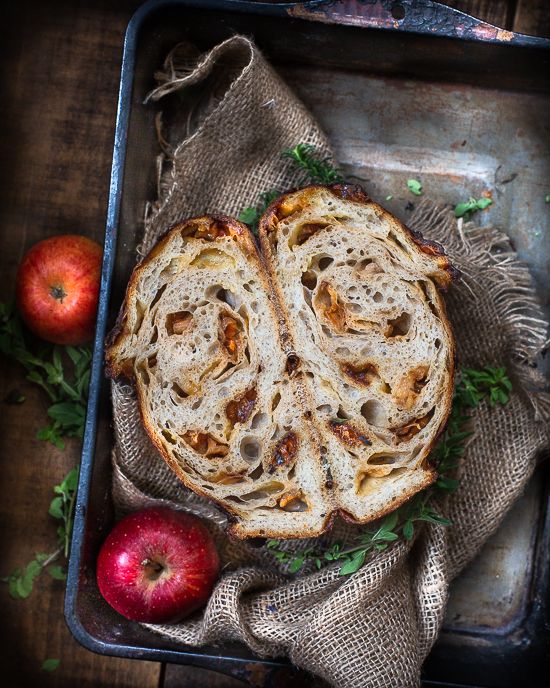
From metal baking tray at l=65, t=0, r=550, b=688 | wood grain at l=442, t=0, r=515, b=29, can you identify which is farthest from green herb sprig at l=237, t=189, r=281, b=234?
wood grain at l=442, t=0, r=515, b=29

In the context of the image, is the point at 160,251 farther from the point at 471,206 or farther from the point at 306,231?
the point at 471,206

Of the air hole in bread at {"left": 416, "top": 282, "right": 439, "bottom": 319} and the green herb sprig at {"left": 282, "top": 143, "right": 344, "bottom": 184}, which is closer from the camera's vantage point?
the air hole in bread at {"left": 416, "top": 282, "right": 439, "bottom": 319}

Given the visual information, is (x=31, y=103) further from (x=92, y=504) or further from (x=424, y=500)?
(x=424, y=500)

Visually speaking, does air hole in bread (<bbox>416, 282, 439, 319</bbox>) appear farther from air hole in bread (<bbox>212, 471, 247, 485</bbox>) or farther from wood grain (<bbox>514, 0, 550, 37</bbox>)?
wood grain (<bbox>514, 0, 550, 37</bbox>)

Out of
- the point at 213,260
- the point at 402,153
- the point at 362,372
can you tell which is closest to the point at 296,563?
the point at 362,372

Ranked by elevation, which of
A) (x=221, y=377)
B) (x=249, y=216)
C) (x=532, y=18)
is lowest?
(x=221, y=377)

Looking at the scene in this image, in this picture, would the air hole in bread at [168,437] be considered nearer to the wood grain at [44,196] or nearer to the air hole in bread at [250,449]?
the air hole in bread at [250,449]
